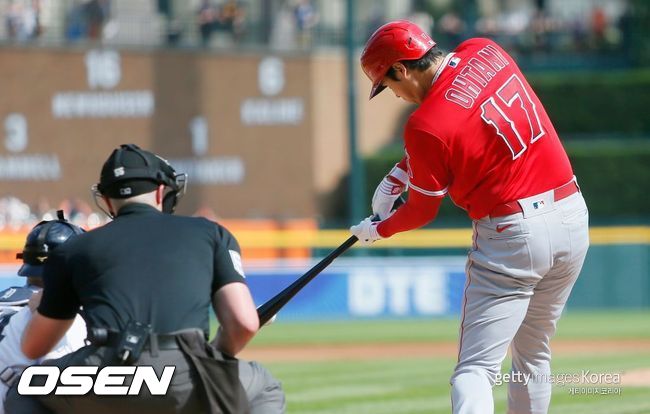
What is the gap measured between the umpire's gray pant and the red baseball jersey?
1307 millimetres

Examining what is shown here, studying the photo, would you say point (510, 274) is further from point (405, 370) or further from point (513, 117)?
point (405, 370)

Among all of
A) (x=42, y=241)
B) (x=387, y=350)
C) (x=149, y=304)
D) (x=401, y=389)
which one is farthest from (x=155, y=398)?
(x=387, y=350)

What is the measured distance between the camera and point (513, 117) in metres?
A: 5.12

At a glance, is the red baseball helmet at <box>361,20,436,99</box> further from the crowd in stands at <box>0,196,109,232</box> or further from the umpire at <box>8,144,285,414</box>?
the crowd in stands at <box>0,196,109,232</box>

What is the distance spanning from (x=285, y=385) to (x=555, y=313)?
4959mm

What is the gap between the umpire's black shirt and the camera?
13.0 ft

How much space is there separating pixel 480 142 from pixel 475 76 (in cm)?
34

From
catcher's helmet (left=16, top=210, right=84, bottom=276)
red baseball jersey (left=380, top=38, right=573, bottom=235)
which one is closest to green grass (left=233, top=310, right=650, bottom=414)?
red baseball jersey (left=380, top=38, right=573, bottom=235)

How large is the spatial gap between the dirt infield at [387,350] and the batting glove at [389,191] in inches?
278

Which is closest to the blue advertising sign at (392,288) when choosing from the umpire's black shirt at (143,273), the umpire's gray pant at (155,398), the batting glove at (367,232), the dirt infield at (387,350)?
the dirt infield at (387,350)

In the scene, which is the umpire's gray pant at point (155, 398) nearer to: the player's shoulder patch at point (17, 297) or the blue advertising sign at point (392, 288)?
the player's shoulder patch at point (17, 297)

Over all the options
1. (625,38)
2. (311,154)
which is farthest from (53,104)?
(625,38)

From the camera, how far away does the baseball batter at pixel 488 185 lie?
5035 millimetres

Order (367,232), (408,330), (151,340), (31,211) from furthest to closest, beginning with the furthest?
1. (31,211)
2. (408,330)
3. (367,232)
4. (151,340)
